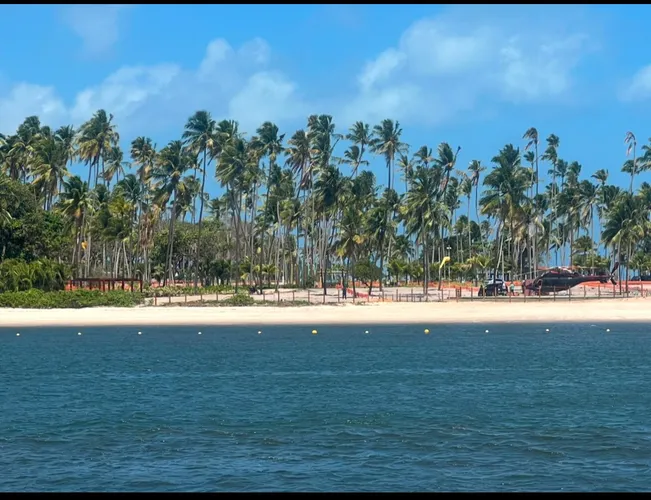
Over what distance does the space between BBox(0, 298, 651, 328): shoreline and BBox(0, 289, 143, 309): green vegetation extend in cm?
126

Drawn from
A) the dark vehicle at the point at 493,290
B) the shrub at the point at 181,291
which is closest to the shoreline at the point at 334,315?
the dark vehicle at the point at 493,290

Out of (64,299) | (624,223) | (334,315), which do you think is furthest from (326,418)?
(624,223)

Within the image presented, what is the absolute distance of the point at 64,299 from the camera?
6806 centimetres

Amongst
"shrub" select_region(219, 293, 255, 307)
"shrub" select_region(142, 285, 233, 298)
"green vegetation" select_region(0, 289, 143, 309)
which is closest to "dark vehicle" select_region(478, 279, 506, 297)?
"shrub" select_region(219, 293, 255, 307)

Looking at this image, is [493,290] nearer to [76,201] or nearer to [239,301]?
[239,301]

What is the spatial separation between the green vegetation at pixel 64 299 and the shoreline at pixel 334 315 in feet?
4.15

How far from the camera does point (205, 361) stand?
39.9m

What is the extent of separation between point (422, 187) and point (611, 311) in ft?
109

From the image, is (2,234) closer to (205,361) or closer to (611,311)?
(205,361)

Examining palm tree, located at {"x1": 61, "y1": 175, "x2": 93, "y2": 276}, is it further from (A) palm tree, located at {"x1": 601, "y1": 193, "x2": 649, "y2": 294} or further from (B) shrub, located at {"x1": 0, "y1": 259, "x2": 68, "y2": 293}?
(A) palm tree, located at {"x1": 601, "y1": 193, "x2": 649, "y2": 294}

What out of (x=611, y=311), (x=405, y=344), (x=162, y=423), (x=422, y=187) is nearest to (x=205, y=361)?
(x=405, y=344)

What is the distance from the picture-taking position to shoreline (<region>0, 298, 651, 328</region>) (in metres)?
62.5

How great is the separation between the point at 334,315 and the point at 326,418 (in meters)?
42.5

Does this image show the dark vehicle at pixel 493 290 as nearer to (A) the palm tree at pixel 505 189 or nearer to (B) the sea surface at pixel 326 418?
(A) the palm tree at pixel 505 189
